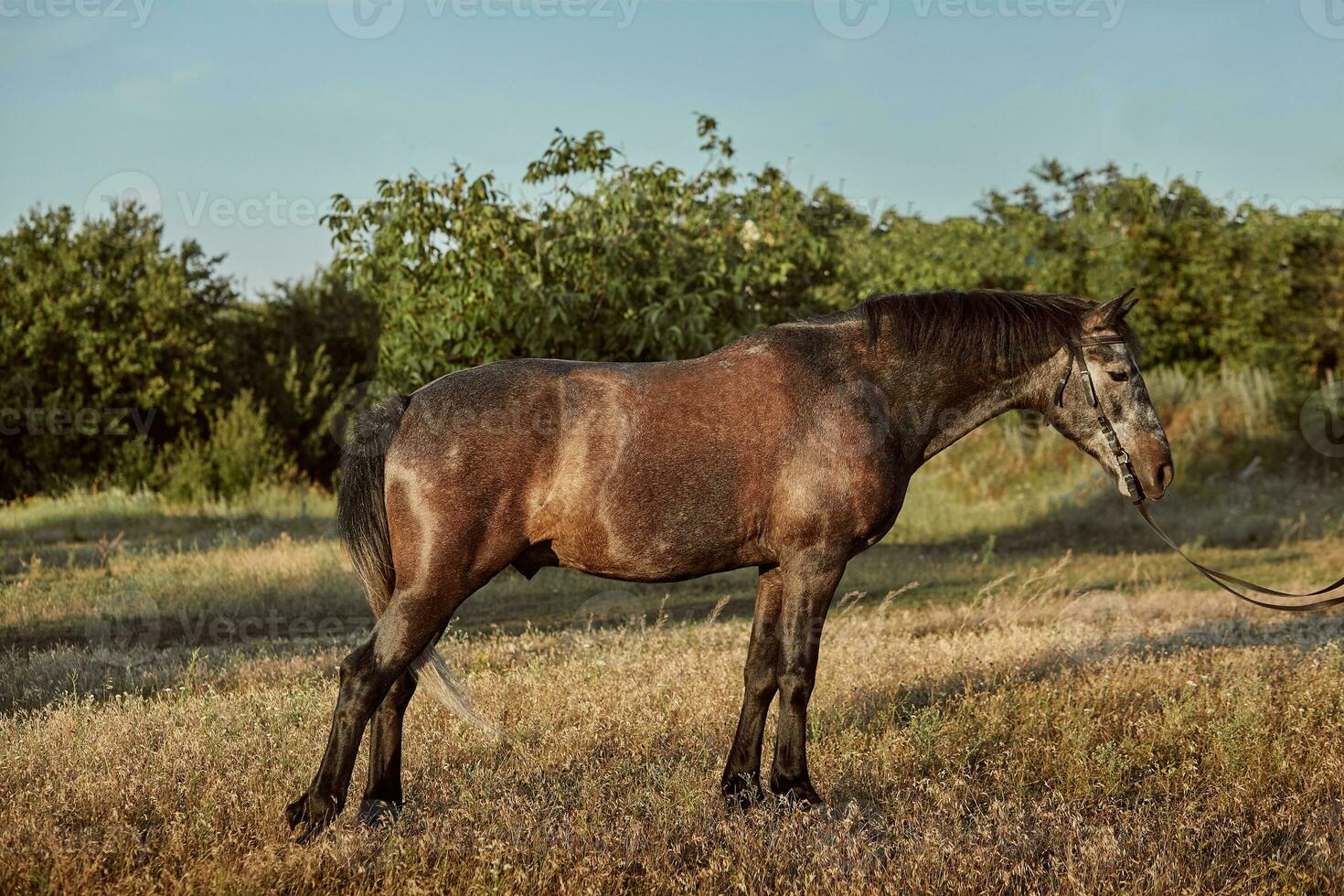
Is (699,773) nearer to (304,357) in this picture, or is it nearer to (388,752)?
(388,752)

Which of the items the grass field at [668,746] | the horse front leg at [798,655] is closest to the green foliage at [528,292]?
the grass field at [668,746]

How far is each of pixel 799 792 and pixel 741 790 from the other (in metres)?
0.25

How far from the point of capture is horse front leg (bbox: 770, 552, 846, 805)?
4.70m

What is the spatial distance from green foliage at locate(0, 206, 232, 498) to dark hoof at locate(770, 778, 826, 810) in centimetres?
1755

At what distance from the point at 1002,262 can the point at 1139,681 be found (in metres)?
16.9

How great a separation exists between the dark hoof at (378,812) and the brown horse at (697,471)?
11mm

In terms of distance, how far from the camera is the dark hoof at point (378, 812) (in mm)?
4434

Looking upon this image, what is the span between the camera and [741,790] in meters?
4.89

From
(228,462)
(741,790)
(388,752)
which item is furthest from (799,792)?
(228,462)

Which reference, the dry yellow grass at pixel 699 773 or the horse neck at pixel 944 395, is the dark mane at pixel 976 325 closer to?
the horse neck at pixel 944 395

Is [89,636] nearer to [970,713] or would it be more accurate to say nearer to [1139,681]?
[970,713]

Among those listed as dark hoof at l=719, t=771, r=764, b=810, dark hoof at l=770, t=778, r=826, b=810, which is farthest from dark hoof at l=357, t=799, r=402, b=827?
dark hoof at l=770, t=778, r=826, b=810

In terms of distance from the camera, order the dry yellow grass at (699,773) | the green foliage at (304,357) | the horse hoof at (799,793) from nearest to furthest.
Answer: the dry yellow grass at (699,773) → the horse hoof at (799,793) → the green foliage at (304,357)
